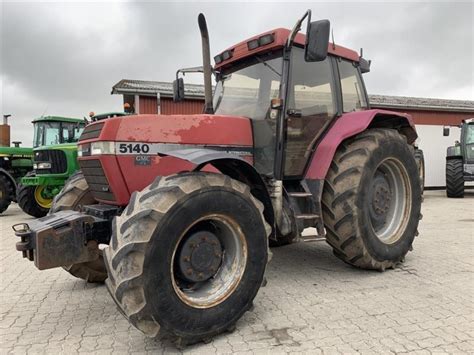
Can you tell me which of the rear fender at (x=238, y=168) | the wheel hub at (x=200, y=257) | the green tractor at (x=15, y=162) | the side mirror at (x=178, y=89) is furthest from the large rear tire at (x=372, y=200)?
Result: the green tractor at (x=15, y=162)

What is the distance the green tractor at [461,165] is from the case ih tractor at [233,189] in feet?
30.5

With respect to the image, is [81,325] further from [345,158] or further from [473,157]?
[473,157]

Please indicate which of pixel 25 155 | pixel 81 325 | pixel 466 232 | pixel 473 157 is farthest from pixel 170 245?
pixel 473 157

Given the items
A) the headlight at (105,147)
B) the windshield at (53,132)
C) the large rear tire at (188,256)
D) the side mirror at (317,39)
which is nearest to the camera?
the large rear tire at (188,256)

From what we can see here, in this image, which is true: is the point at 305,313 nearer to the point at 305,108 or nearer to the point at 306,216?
the point at 306,216

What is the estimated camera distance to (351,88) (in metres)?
4.73

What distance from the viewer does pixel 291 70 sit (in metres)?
3.90

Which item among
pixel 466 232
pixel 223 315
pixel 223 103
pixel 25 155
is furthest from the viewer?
pixel 25 155

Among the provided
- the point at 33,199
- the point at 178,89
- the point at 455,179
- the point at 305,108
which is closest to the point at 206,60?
the point at 178,89

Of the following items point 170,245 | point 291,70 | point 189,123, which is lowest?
point 170,245

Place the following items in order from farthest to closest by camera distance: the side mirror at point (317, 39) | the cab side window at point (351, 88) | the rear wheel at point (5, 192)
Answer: the rear wheel at point (5, 192)
the cab side window at point (351, 88)
the side mirror at point (317, 39)

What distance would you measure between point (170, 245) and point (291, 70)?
2.26 m

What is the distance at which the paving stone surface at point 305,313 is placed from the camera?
107 inches

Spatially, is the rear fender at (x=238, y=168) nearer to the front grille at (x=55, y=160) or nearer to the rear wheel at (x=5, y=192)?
the front grille at (x=55, y=160)
